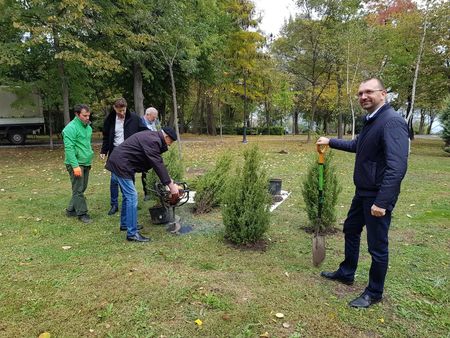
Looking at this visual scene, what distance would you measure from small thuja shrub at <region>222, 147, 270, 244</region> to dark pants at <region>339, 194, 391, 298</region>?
115 cm

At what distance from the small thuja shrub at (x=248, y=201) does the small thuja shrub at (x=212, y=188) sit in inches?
61.9

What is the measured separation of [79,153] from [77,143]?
157mm

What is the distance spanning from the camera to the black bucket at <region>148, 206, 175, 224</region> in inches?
205

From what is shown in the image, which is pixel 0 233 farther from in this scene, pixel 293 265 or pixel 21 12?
pixel 21 12

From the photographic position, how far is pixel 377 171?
287 cm

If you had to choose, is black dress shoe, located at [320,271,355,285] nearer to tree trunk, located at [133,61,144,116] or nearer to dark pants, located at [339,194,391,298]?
dark pants, located at [339,194,391,298]

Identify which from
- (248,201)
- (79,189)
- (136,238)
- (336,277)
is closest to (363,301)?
(336,277)

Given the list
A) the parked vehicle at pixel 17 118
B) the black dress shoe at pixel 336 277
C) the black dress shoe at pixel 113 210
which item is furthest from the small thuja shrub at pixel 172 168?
the parked vehicle at pixel 17 118

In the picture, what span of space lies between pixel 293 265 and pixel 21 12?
1234cm

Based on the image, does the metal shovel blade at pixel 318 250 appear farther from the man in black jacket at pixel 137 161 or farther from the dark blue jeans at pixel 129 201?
the dark blue jeans at pixel 129 201

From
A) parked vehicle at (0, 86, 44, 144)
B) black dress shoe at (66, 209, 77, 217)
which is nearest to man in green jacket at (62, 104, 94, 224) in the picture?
black dress shoe at (66, 209, 77, 217)

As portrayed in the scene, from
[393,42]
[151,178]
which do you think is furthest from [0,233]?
[393,42]

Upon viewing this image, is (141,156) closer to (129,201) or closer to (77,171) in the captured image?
(129,201)

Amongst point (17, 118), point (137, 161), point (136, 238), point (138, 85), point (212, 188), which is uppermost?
point (138, 85)
